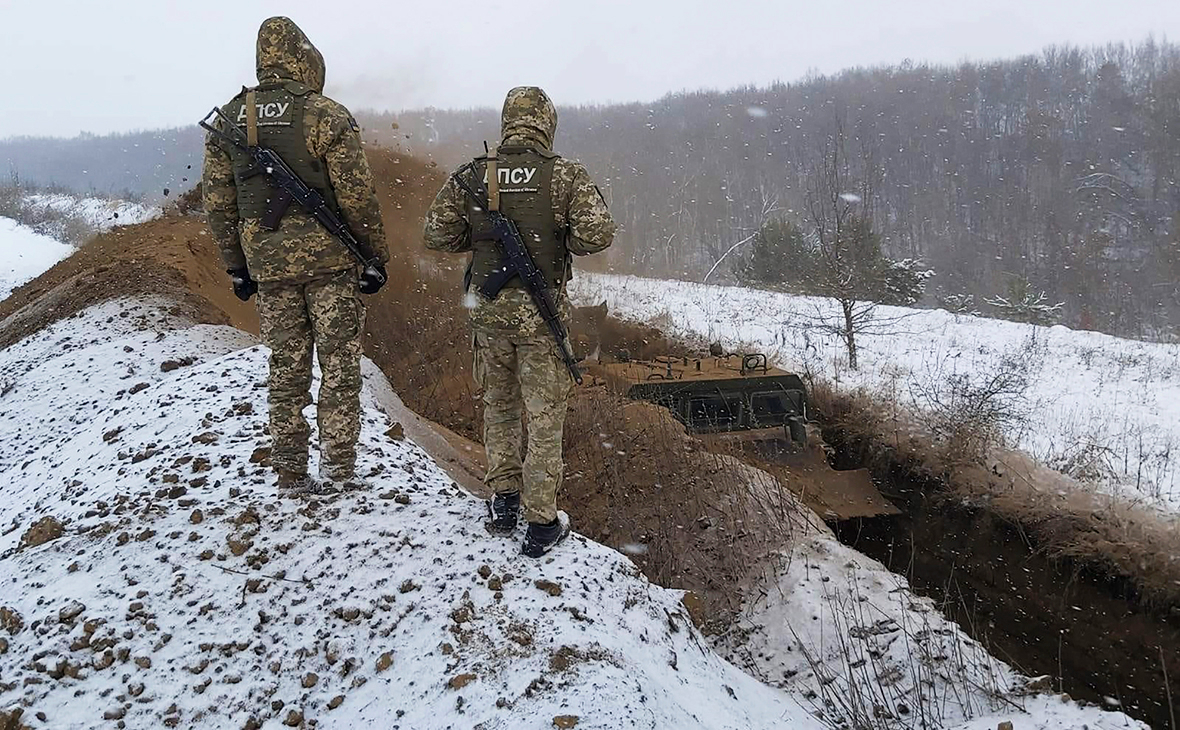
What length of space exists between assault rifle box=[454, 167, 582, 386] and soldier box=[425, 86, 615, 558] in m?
0.03

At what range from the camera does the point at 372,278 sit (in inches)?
170

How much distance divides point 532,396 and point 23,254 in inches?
1382

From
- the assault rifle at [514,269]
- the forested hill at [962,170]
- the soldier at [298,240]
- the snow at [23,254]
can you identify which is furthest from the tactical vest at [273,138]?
the forested hill at [962,170]

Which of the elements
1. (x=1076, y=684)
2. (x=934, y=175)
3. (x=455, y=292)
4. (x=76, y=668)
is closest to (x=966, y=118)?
(x=934, y=175)

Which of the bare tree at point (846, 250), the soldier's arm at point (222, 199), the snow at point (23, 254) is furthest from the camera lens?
the snow at point (23, 254)

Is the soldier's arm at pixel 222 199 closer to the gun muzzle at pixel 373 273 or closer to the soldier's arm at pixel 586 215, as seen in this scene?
the gun muzzle at pixel 373 273

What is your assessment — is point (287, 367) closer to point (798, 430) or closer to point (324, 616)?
point (324, 616)

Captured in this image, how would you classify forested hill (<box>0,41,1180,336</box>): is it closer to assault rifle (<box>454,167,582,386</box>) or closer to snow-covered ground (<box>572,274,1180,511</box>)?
snow-covered ground (<box>572,274,1180,511</box>)

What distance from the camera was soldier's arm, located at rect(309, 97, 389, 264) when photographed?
4.00 meters

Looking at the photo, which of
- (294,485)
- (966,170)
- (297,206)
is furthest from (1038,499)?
(966,170)

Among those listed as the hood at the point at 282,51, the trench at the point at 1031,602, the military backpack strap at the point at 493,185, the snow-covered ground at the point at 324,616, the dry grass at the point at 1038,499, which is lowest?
the trench at the point at 1031,602

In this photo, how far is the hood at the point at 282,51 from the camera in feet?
13.0

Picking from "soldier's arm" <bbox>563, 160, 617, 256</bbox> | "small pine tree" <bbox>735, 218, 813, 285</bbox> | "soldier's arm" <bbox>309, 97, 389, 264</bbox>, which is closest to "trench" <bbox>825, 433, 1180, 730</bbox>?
"soldier's arm" <bbox>563, 160, 617, 256</bbox>

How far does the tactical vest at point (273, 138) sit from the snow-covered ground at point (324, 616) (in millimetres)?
1725
